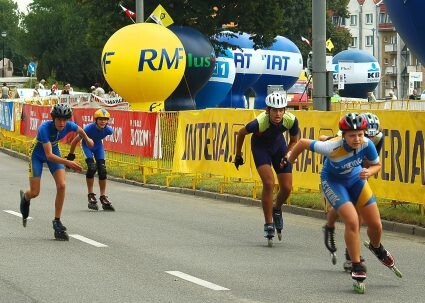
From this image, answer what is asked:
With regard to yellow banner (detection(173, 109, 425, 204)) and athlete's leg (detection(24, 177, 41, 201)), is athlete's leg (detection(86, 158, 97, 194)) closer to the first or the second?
yellow banner (detection(173, 109, 425, 204))

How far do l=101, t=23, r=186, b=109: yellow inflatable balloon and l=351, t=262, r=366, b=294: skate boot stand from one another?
22.3 m

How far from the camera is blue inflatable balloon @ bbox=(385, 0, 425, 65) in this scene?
755 inches

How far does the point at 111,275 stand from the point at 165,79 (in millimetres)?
22081

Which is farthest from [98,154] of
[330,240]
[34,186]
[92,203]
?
[330,240]

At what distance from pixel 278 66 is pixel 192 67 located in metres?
15.5

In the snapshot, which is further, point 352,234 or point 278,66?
point 278,66

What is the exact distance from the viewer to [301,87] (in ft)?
237

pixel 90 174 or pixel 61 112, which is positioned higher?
pixel 61 112

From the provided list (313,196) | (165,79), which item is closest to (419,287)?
(313,196)

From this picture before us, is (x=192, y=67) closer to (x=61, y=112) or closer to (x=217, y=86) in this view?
(x=217, y=86)

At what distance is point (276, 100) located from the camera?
13.9m

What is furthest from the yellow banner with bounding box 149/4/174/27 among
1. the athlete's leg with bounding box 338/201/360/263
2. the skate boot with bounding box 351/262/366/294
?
the skate boot with bounding box 351/262/366/294

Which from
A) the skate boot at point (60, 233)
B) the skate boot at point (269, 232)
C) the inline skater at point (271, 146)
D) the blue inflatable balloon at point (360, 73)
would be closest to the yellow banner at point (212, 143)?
the inline skater at point (271, 146)

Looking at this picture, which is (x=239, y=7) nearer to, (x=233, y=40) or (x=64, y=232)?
(x=233, y=40)
